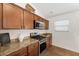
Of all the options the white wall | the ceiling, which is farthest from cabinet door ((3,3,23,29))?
the white wall

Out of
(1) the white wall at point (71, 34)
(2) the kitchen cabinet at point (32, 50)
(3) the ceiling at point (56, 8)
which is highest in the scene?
(3) the ceiling at point (56, 8)

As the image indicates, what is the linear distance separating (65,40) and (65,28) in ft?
0.73

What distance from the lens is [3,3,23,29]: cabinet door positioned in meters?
1.27

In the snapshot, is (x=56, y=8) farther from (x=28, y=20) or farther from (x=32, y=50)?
(x=32, y=50)

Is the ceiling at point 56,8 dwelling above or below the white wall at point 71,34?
above

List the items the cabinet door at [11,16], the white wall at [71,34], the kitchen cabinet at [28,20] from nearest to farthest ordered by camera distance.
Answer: the cabinet door at [11,16], the white wall at [71,34], the kitchen cabinet at [28,20]

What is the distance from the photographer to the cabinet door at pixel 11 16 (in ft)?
4.18

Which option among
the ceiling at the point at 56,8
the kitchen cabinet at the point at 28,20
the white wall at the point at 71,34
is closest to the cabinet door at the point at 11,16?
the kitchen cabinet at the point at 28,20

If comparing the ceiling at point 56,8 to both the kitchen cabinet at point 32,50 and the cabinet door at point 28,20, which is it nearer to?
the cabinet door at point 28,20

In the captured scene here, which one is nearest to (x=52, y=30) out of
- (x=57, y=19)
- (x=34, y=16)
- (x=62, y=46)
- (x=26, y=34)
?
(x=57, y=19)

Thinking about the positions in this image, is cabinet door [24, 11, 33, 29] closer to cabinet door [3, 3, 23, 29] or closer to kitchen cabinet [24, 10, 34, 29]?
kitchen cabinet [24, 10, 34, 29]

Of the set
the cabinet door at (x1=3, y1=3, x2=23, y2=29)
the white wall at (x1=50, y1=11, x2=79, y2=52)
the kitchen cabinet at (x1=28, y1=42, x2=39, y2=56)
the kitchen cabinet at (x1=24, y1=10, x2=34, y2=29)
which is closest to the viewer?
the cabinet door at (x1=3, y1=3, x2=23, y2=29)

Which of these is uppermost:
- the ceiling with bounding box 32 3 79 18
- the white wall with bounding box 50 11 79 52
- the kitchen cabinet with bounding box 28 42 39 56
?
the ceiling with bounding box 32 3 79 18

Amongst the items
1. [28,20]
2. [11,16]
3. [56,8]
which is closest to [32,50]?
[28,20]
